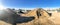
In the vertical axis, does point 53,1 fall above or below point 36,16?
above

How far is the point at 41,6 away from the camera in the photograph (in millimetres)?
1918

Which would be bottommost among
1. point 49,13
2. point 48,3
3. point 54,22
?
point 54,22

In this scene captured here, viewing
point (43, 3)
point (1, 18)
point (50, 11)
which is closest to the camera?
point (1, 18)

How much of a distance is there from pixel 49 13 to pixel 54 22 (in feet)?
0.61

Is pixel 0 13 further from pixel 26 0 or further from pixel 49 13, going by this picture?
pixel 49 13

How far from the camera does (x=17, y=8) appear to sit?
1873 mm

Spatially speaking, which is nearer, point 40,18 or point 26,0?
point 26,0

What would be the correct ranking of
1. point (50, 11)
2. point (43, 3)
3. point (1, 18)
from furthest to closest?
point (50, 11) < point (43, 3) < point (1, 18)

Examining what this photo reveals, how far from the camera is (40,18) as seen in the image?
1999mm

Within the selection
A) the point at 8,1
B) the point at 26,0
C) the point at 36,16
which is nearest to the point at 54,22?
the point at 36,16

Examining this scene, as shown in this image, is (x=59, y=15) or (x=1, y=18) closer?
(x=1, y=18)

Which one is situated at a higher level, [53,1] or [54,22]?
[53,1]

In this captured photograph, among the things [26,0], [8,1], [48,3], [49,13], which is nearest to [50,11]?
[49,13]

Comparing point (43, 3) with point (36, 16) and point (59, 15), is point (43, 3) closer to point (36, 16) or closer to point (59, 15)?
point (36, 16)
